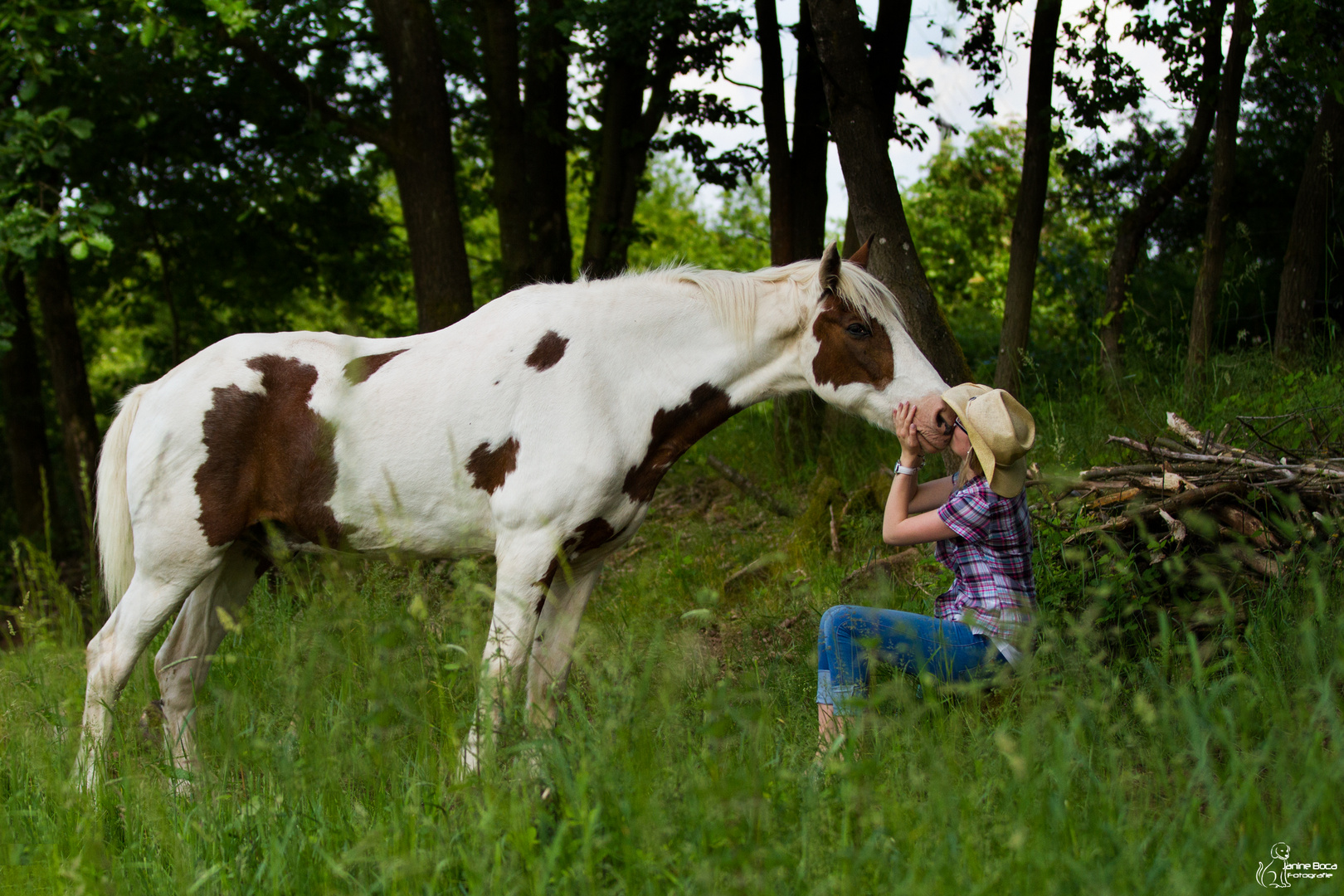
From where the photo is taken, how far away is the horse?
11.8 ft

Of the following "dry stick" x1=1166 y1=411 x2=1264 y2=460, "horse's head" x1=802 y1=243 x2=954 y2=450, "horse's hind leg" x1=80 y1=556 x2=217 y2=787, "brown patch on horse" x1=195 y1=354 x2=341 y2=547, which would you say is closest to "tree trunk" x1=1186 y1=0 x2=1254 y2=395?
"dry stick" x1=1166 y1=411 x2=1264 y2=460

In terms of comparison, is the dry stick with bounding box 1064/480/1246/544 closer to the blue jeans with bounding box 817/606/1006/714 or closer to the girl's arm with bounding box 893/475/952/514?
the girl's arm with bounding box 893/475/952/514

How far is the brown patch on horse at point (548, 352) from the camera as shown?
3.68 meters

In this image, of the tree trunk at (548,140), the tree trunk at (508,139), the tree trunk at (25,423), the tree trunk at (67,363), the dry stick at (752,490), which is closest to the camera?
the dry stick at (752,490)

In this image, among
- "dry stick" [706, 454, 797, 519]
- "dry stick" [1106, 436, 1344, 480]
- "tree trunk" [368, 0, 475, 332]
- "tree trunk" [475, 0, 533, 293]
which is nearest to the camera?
"dry stick" [1106, 436, 1344, 480]

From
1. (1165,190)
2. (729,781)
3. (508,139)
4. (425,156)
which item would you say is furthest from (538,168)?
(729,781)

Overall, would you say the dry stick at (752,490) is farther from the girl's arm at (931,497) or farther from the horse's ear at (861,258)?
the girl's arm at (931,497)

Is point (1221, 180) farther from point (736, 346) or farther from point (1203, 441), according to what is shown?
point (736, 346)

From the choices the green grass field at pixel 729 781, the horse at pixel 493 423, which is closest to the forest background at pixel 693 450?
the green grass field at pixel 729 781

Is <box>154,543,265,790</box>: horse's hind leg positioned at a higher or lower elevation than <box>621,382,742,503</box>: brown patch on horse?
lower

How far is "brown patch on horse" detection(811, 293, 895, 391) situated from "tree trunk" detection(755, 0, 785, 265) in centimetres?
399

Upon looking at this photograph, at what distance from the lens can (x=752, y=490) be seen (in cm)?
671

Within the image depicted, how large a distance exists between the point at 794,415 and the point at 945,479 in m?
4.01

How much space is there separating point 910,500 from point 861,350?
0.63 meters
